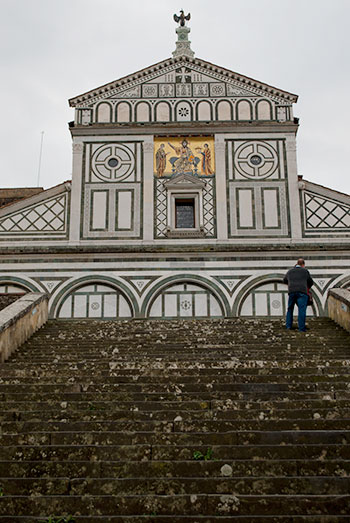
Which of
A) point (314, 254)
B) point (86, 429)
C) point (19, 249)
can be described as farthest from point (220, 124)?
point (86, 429)

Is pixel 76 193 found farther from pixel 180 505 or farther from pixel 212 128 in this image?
pixel 180 505

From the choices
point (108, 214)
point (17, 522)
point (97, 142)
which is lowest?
point (17, 522)

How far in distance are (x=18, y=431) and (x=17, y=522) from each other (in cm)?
183

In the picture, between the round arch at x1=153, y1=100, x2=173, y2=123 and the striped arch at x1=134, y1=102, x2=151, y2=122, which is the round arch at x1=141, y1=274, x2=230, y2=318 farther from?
the striped arch at x1=134, y1=102, x2=151, y2=122

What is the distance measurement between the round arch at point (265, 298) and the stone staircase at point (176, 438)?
9392 mm

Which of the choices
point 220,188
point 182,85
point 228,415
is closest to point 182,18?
point 182,85

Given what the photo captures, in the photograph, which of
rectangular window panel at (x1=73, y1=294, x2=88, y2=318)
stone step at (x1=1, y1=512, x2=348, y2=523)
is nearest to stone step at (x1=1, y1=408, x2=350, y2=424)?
→ stone step at (x1=1, y1=512, x2=348, y2=523)

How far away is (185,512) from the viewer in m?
5.41

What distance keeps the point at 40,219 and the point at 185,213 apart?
514cm

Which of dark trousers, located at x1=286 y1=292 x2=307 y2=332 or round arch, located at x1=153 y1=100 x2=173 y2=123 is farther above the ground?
round arch, located at x1=153 y1=100 x2=173 y2=123

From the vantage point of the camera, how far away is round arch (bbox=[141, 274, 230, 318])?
2000 centimetres

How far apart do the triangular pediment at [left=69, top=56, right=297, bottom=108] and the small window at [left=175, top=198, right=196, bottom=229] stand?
4233 millimetres

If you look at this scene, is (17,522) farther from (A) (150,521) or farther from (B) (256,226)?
(B) (256,226)

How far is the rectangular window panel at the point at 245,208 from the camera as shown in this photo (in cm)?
2128
